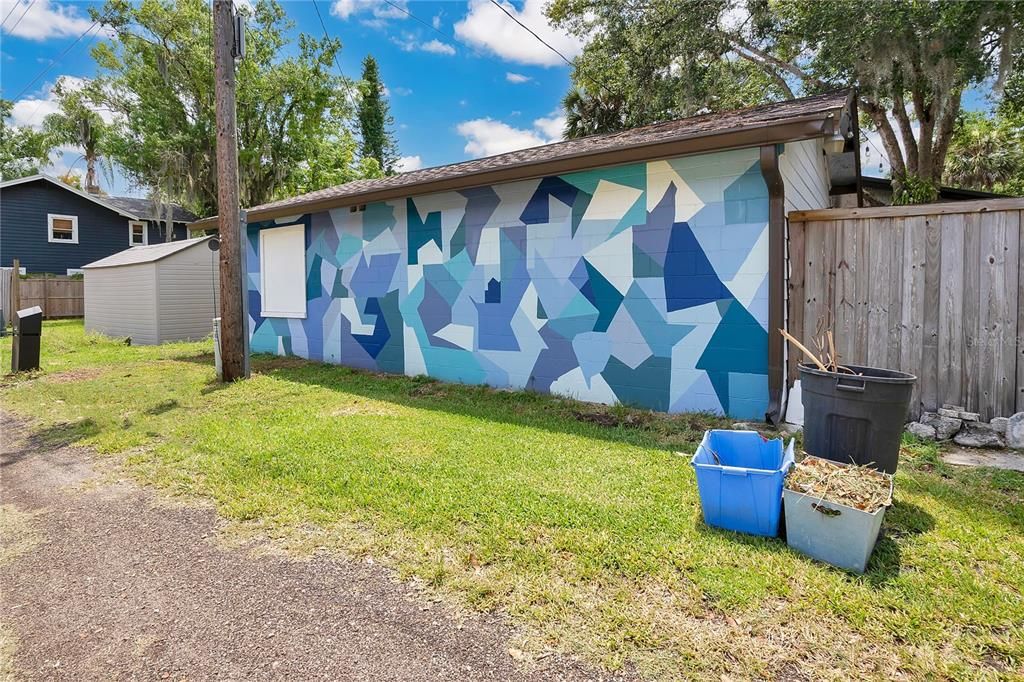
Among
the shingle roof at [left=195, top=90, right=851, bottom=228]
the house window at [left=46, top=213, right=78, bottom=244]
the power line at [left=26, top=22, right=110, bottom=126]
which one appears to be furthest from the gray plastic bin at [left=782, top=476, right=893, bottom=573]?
the power line at [left=26, top=22, right=110, bottom=126]

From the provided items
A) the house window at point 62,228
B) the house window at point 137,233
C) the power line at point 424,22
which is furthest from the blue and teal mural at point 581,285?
the house window at point 137,233

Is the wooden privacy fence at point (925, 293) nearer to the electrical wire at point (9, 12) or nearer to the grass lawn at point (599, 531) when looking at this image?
the grass lawn at point (599, 531)

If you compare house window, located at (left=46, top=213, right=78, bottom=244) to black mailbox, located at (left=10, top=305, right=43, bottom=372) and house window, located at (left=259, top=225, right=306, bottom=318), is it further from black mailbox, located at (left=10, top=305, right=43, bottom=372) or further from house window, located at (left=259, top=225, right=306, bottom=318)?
house window, located at (left=259, top=225, right=306, bottom=318)

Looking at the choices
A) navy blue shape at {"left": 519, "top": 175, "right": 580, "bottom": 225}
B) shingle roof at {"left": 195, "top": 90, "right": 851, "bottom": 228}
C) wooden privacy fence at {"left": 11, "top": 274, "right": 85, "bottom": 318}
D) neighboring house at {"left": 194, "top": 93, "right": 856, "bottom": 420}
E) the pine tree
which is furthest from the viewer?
the pine tree

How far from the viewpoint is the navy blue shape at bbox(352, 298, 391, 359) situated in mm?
7902

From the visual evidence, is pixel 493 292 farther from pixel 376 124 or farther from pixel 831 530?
pixel 376 124

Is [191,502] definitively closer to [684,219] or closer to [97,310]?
[684,219]

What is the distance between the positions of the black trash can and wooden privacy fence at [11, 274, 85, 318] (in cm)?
2162

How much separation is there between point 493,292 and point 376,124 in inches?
1099

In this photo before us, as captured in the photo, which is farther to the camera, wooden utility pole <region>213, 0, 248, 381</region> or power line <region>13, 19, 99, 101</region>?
power line <region>13, 19, 99, 101</region>

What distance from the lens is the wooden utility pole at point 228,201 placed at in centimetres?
676

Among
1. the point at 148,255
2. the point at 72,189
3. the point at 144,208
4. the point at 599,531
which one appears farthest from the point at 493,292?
the point at 144,208

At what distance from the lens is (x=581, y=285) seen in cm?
593

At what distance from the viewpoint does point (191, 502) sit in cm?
348
